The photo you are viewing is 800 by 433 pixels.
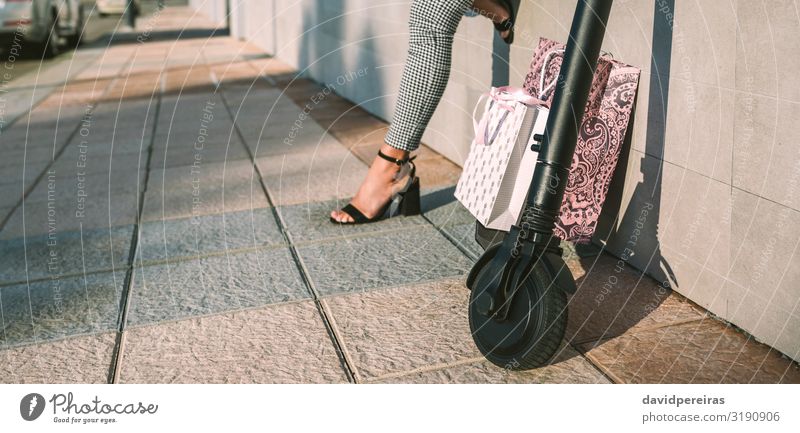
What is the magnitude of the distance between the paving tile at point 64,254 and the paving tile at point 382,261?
79 cm

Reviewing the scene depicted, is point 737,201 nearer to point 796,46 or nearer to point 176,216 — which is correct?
point 796,46

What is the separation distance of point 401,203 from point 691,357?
147cm

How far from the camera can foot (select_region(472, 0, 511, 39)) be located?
2787 millimetres

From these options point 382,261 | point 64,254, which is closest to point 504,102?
point 382,261

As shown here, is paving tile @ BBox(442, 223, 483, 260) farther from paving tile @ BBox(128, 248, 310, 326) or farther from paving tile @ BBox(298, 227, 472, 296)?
paving tile @ BBox(128, 248, 310, 326)

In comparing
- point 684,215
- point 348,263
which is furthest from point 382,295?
point 684,215

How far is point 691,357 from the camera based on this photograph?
1.86 metres

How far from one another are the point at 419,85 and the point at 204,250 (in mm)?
1083

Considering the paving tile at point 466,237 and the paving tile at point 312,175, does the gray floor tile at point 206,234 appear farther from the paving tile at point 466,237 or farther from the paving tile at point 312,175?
the paving tile at point 466,237

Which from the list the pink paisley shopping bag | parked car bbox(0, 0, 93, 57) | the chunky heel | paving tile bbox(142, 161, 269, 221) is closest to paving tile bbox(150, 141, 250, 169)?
paving tile bbox(142, 161, 269, 221)

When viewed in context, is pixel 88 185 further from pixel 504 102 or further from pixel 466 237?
pixel 504 102

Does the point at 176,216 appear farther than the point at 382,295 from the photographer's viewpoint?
Yes

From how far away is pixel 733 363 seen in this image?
182 cm
